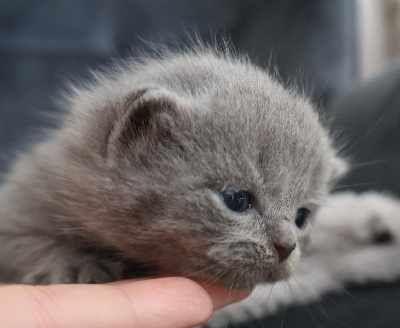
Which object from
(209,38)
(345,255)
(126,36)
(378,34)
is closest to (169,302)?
(345,255)

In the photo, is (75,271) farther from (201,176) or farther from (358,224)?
(358,224)

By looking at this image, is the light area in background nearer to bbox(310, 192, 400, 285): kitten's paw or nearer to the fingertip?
bbox(310, 192, 400, 285): kitten's paw

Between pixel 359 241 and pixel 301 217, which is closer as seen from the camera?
pixel 301 217

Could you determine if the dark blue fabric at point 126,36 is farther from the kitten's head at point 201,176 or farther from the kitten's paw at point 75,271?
the kitten's paw at point 75,271

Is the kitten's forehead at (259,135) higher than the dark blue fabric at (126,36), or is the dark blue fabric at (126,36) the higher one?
the dark blue fabric at (126,36)

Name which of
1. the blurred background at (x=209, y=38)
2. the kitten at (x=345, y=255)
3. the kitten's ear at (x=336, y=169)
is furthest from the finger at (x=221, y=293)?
the blurred background at (x=209, y=38)

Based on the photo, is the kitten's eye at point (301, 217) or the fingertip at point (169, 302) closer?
the fingertip at point (169, 302)
